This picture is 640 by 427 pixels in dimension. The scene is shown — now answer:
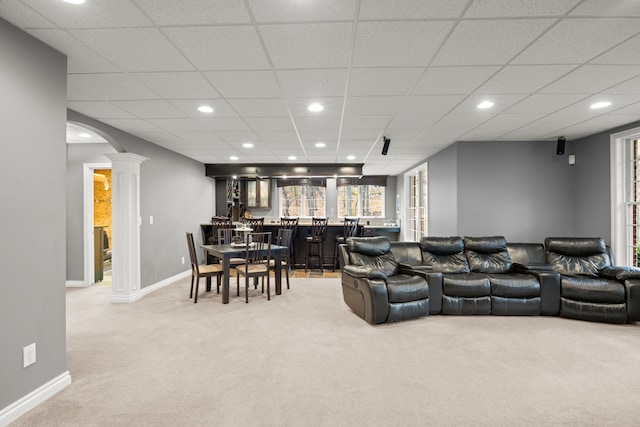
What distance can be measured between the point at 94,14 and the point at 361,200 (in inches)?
335

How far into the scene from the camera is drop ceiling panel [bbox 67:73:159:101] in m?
2.81

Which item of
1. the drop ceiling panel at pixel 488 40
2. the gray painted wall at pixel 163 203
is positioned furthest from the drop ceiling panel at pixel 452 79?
the gray painted wall at pixel 163 203

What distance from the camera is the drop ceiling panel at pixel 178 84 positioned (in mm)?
2775

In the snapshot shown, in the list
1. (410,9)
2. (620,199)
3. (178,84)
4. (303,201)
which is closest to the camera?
(410,9)

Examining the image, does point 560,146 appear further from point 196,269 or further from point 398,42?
point 196,269

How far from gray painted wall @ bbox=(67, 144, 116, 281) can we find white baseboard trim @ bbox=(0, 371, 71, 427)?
12.9 feet

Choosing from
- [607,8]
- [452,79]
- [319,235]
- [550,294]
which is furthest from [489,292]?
[319,235]

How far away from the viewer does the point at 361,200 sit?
32.7 ft

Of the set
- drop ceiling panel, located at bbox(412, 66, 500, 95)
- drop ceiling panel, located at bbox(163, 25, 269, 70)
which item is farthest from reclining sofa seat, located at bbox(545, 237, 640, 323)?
drop ceiling panel, located at bbox(163, 25, 269, 70)

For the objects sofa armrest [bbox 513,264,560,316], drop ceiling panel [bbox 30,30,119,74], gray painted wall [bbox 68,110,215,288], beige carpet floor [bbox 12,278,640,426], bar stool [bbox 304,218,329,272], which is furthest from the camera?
bar stool [bbox 304,218,329,272]

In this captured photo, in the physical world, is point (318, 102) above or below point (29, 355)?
above

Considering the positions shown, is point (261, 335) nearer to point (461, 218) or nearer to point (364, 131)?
point (364, 131)

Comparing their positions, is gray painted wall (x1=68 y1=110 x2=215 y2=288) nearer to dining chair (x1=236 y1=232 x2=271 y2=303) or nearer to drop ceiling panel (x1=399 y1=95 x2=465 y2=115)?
dining chair (x1=236 y1=232 x2=271 y2=303)

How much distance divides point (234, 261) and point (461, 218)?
3.89 metres
